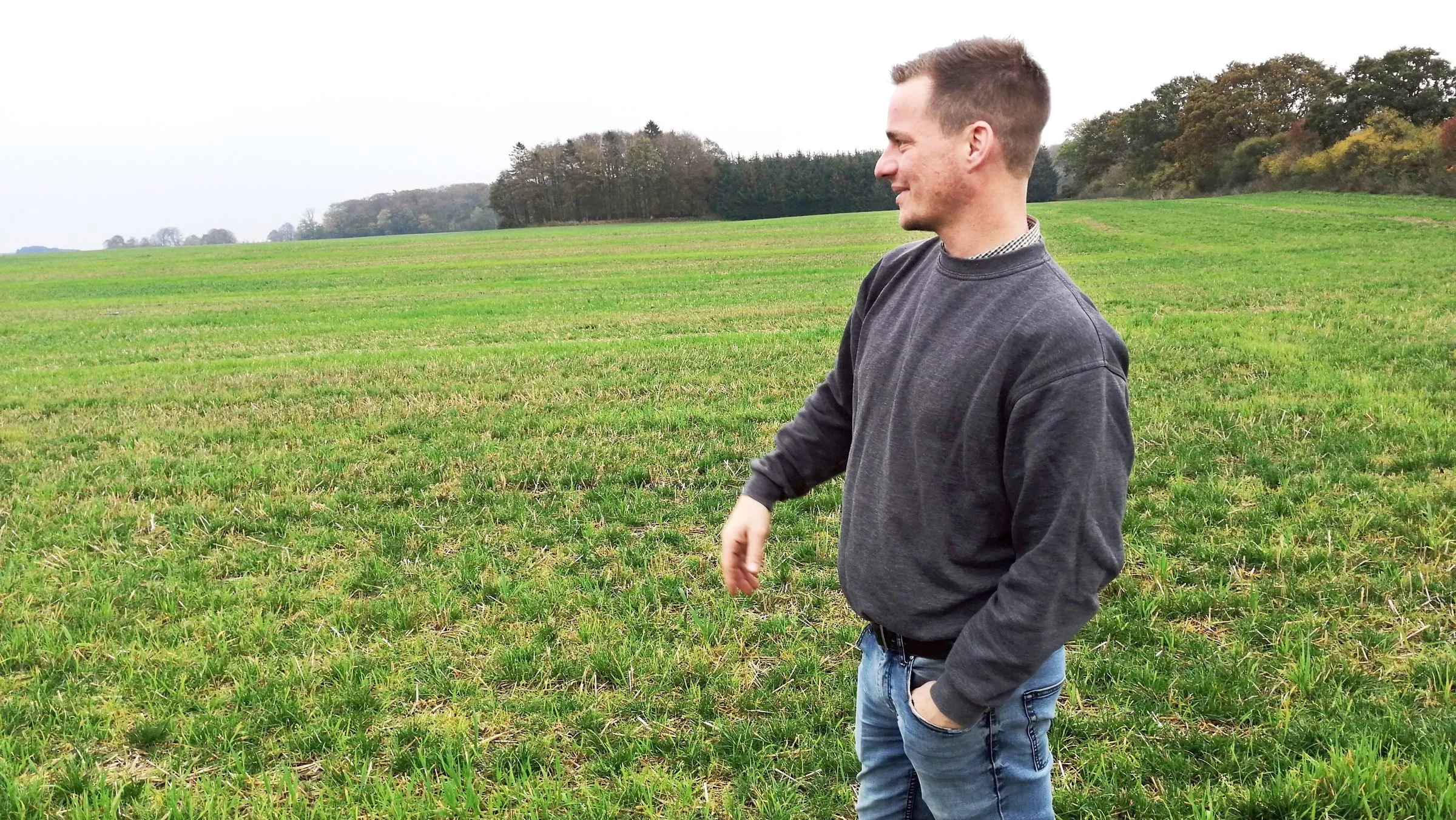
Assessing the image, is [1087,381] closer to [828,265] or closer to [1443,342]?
[1443,342]

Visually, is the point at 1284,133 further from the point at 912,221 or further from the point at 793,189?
the point at 912,221

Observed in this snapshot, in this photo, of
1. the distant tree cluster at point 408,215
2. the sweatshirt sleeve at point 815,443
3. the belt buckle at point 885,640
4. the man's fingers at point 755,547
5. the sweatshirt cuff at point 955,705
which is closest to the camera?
the sweatshirt cuff at point 955,705

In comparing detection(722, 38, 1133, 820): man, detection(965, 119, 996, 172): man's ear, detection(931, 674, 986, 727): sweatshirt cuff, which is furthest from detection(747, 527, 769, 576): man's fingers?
detection(965, 119, 996, 172): man's ear

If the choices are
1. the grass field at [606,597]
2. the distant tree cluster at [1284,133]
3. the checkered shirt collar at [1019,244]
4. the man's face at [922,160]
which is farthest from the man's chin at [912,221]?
the distant tree cluster at [1284,133]

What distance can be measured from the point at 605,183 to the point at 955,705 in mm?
92269

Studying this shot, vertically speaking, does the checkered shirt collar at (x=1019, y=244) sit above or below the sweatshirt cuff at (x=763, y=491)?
above

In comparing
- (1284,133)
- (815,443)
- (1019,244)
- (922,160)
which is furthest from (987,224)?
(1284,133)

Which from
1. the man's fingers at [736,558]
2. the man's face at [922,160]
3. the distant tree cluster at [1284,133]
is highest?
the distant tree cluster at [1284,133]

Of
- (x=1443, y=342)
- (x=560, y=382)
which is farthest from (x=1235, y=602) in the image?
(x=1443, y=342)

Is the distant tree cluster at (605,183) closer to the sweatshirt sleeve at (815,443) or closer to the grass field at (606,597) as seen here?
the grass field at (606,597)

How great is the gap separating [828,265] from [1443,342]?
17.9m

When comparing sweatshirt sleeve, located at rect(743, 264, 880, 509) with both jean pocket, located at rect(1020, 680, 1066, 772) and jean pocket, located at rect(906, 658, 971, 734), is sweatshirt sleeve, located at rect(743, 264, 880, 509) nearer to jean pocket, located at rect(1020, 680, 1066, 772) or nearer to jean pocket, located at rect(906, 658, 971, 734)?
jean pocket, located at rect(906, 658, 971, 734)

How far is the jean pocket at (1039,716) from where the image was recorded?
5.77ft

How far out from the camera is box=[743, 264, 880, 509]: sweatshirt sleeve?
227cm
